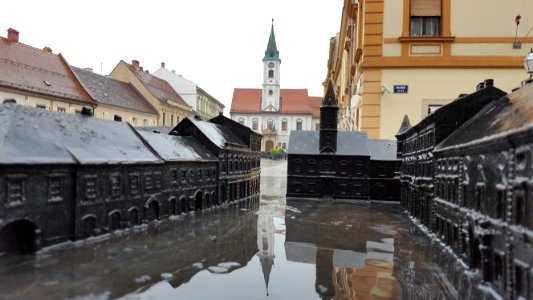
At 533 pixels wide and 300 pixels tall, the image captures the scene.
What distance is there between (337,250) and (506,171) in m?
8.70

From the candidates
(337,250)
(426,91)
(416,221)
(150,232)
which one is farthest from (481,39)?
(150,232)

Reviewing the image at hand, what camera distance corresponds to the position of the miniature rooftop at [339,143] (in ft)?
126

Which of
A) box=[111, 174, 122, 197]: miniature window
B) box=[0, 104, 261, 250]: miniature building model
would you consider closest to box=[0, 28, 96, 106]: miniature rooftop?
box=[0, 104, 261, 250]: miniature building model

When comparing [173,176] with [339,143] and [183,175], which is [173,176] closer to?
[183,175]

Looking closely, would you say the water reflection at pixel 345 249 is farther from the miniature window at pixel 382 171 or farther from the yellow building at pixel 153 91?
the yellow building at pixel 153 91

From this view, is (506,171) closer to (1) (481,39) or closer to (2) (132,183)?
(2) (132,183)

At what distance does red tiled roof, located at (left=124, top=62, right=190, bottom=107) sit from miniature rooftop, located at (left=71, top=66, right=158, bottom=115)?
2416mm

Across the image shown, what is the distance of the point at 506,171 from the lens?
13211mm

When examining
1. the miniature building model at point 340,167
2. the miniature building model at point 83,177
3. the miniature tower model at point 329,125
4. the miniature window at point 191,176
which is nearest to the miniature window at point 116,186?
the miniature building model at point 83,177

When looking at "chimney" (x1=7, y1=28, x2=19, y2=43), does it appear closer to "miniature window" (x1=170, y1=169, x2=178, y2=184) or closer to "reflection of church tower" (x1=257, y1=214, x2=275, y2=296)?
"miniature window" (x1=170, y1=169, x2=178, y2=184)

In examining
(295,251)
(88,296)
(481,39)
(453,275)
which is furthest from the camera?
(481,39)

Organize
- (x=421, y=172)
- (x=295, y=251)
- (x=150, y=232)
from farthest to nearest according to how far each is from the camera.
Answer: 1. (x=421, y=172)
2. (x=150, y=232)
3. (x=295, y=251)

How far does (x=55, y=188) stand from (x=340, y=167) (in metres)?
26.6

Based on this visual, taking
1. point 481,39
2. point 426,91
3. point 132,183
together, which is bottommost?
point 132,183
